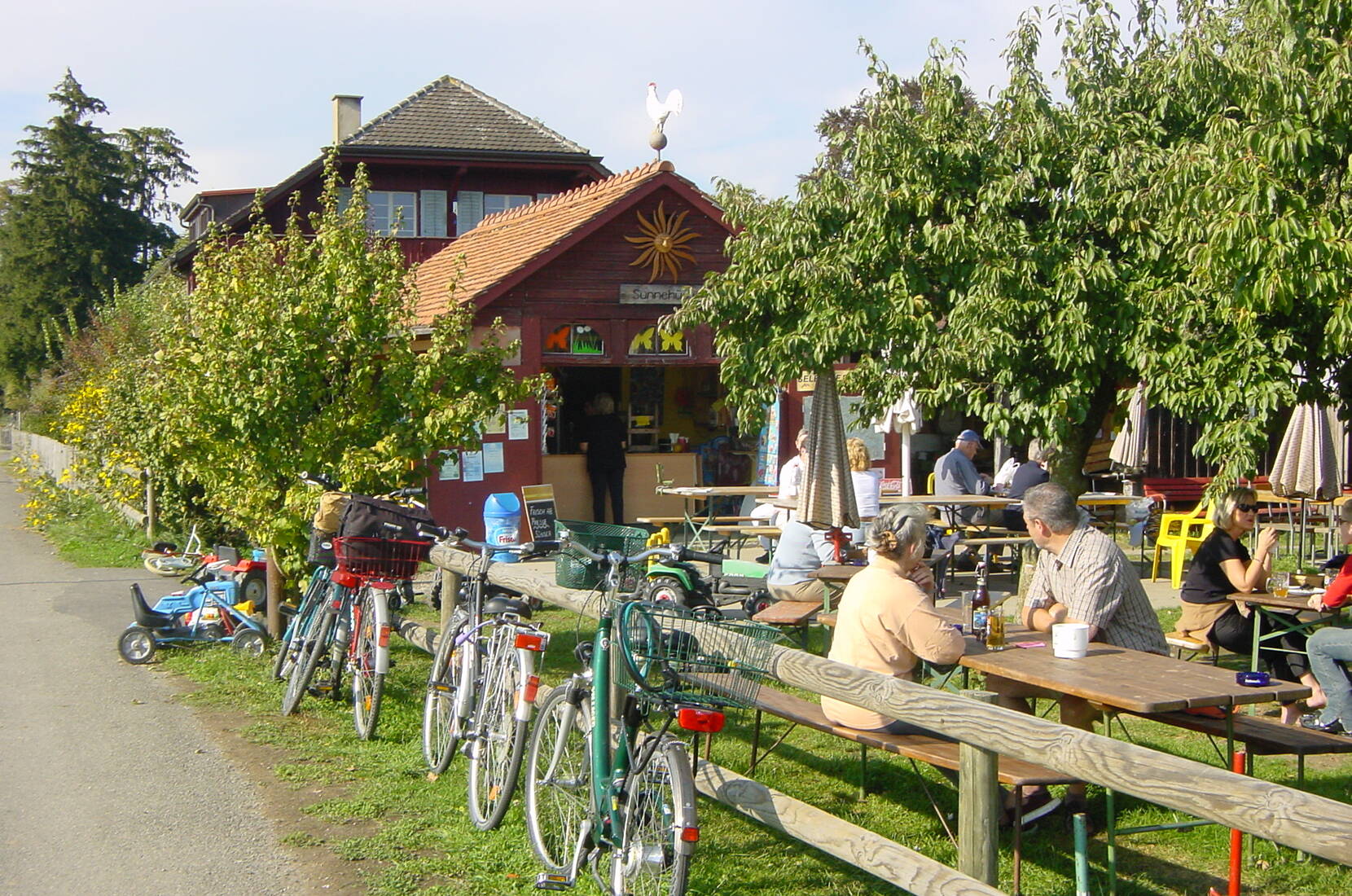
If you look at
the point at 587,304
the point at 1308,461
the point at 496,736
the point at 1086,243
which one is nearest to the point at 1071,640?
the point at 496,736

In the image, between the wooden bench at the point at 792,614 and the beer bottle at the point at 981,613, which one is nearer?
the beer bottle at the point at 981,613

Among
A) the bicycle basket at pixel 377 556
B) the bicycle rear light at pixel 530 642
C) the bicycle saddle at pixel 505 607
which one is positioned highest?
the bicycle basket at pixel 377 556

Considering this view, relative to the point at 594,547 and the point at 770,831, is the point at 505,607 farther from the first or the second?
the point at 770,831

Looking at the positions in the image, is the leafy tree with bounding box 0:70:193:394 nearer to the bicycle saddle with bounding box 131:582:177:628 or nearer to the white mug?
the bicycle saddle with bounding box 131:582:177:628

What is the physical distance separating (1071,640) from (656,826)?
6.71 ft

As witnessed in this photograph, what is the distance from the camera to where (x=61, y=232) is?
2190 inches

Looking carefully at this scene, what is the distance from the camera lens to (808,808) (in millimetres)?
4902

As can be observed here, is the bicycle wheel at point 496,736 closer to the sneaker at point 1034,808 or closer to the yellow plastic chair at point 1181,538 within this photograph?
the sneaker at point 1034,808

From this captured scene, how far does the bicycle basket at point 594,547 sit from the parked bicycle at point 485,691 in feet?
1.12

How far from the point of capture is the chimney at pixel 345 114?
32406mm

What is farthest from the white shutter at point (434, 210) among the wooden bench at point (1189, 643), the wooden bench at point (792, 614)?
the wooden bench at point (1189, 643)

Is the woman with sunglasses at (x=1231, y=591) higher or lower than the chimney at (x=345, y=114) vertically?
lower

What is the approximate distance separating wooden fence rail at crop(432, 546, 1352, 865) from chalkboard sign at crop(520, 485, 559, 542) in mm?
11486

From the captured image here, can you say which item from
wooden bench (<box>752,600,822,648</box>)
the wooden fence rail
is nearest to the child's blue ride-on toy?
wooden bench (<box>752,600,822,648</box>)
